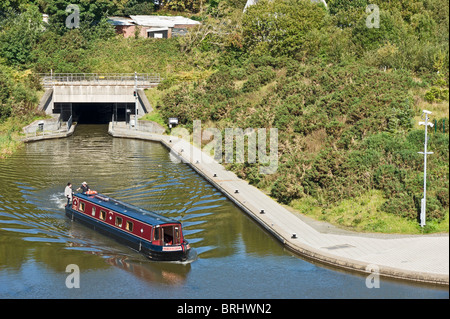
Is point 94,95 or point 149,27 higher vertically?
point 149,27

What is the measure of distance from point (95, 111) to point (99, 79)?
896 cm

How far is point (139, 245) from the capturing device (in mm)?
35094

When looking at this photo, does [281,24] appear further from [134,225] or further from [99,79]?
[134,225]

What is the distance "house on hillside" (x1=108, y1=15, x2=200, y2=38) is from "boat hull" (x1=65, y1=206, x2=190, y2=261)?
7039cm

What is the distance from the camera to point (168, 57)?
9781cm

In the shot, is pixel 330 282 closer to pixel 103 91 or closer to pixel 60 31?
pixel 103 91

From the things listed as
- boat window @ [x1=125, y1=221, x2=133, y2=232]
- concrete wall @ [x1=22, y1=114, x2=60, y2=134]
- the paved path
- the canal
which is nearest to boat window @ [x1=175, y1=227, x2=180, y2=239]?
the canal

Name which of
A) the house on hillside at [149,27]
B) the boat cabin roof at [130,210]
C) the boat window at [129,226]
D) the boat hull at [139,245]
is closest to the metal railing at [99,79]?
the house on hillside at [149,27]

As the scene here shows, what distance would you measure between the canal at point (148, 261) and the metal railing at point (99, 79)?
96.0 feet

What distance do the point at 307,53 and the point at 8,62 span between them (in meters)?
42.3

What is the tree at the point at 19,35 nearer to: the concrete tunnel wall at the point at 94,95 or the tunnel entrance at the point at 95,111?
the tunnel entrance at the point at 95,111

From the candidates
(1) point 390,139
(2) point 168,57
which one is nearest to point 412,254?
(1) point 390,139

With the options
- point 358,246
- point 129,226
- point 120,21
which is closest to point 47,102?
point 120,21

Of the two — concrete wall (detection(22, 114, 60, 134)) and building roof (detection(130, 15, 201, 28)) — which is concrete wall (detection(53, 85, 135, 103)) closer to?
concrete wall (detection(22, 114, 60, 134))
